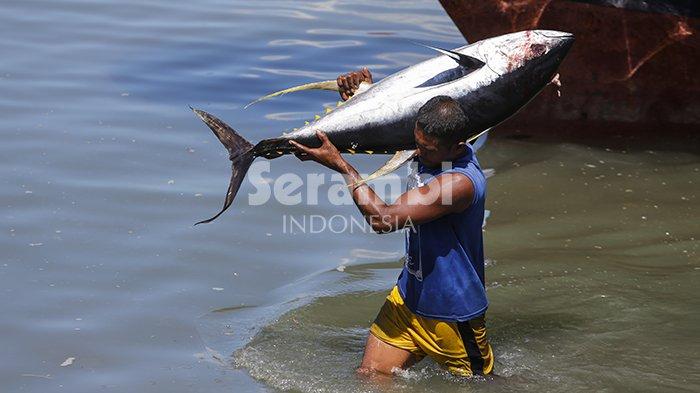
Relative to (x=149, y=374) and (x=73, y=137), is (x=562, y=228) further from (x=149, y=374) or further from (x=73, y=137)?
(x=73, y=137)

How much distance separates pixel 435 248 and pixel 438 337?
41 centimetres

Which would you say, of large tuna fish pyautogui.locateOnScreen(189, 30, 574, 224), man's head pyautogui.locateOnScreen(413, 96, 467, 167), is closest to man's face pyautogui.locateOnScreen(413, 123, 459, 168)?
man's head pyautogui.locateOnScreen(413, 96, 467, 167)

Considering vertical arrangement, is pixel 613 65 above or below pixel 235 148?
below

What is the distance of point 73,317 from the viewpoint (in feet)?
21.2

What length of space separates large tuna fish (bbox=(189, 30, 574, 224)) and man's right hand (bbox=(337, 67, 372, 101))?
0.80 feet

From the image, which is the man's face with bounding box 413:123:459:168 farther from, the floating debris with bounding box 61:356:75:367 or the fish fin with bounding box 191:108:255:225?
the floating debris with bounding box 61:356:75:367

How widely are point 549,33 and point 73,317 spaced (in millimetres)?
2952

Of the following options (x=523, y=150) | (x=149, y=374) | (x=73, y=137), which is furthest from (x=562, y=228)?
(x=73, y=137)

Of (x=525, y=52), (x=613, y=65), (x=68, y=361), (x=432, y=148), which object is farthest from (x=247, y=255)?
(x=613, y=65)

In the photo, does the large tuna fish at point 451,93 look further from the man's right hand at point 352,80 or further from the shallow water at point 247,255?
the shallow water at point 247,255

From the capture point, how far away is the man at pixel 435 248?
5.04 metres

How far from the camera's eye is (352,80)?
560 centimetres

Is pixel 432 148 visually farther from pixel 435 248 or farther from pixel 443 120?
pixel 435 248

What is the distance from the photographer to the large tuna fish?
5.14 metres
